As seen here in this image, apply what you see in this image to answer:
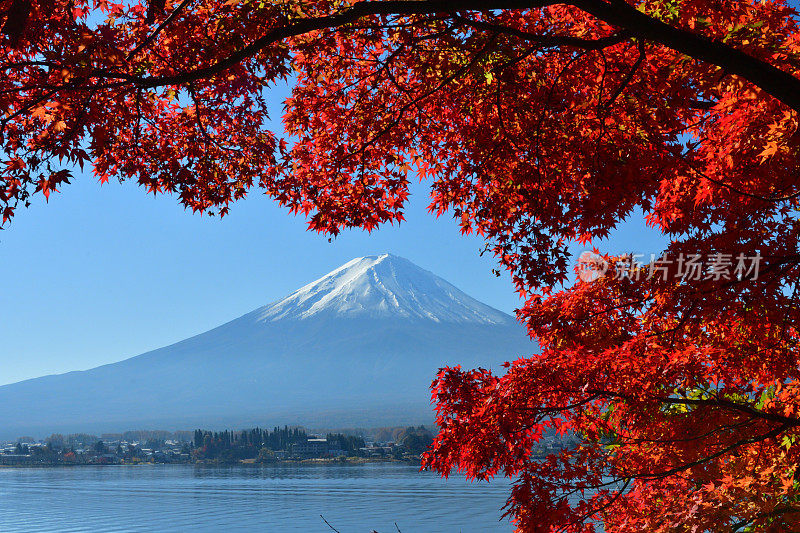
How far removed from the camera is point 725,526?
223 inches

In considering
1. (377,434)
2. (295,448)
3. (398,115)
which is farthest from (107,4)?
(377,434)

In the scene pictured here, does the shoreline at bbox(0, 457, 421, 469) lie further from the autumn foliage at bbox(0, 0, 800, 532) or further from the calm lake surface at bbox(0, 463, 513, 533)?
the autumn foliage at bbox(0, 0, 800, 532)

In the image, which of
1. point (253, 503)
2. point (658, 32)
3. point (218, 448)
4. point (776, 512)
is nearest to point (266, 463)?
point (218, 448)

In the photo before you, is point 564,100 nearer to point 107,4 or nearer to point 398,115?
point 398,115

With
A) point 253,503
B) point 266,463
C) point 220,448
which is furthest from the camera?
point 220,448

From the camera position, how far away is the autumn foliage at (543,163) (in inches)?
173

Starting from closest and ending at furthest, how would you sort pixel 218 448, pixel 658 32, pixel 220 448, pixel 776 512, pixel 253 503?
Answer: pixel 658 32 → pixel 776 512 → pixel 253 503 → pixel 220 448 → pixel 218 448

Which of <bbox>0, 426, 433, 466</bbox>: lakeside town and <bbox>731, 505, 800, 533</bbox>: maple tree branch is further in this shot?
<bbox>0, 426, 433, 466</bbox>: lakeside town

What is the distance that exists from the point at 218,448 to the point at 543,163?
166439 mm

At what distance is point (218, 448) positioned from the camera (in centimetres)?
16038

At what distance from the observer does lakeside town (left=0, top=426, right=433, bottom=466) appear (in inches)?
5881

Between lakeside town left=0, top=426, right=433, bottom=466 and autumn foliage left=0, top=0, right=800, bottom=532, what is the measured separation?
128902mm

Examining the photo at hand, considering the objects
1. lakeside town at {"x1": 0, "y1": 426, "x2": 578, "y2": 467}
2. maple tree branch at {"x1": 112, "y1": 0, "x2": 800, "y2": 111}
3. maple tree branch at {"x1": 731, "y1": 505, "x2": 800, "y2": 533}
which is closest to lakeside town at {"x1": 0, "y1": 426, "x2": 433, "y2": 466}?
lakeside town at {"x1": 0, "y1": 426, "x2": 578, "y2": 467}

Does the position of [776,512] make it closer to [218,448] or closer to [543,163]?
[543,163]
